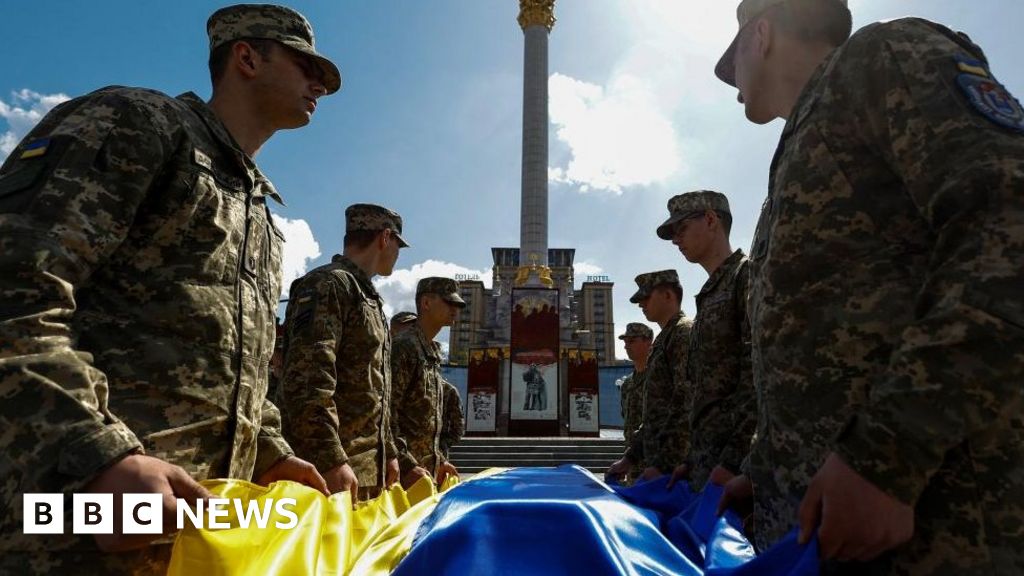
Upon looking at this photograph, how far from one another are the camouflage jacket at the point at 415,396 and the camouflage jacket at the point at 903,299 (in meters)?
4.03

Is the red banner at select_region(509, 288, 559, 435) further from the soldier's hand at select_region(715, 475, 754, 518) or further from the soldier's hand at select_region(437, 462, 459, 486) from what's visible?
the soldier's hand at select_region(715, 475, 754, 518)

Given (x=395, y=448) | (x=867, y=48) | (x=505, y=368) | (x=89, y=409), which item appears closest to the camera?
(x=89, y=409)

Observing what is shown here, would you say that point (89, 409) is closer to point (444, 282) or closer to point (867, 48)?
point (867, 48)

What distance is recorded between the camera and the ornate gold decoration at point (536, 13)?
30.4 m

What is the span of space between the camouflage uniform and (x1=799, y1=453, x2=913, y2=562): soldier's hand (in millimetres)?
3133

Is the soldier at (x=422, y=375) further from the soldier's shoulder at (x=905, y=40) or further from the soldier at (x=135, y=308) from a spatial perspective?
the soldier's shoulder at (x=905, y=40)

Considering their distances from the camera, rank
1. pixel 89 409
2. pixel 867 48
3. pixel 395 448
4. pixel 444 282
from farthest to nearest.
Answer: pixel 444 282 < pixel 395 448 < pixel 867 48 < pixel 89 409

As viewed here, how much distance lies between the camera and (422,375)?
5172 mm

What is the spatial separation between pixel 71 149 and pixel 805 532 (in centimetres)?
163

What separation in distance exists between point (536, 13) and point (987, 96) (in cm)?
3270

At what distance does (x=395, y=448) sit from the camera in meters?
4.33

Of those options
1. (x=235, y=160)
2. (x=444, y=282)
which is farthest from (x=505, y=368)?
(x=235, y=160)

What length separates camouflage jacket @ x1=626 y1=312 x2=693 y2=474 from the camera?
13.3ft

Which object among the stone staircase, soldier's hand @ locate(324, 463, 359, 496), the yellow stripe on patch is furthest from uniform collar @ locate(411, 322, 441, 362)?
the stone staircase
